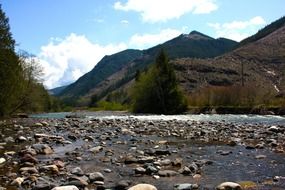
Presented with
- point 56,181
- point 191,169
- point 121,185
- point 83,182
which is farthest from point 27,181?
point 191,169

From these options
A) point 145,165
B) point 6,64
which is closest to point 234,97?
point 6,64

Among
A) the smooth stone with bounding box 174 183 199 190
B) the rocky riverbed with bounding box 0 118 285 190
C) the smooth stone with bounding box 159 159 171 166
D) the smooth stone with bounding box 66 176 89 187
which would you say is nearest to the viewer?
the smooth stone with bounding box 174 183 199 190

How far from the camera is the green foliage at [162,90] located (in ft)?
268

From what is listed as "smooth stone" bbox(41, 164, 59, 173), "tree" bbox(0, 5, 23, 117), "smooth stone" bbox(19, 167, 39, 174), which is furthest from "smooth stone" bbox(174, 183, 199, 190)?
"tree" bbox(0, 5, 23, 117)

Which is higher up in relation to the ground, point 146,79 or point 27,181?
point 146,79

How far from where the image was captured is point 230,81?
183 meters

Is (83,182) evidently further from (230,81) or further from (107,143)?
(230,81)

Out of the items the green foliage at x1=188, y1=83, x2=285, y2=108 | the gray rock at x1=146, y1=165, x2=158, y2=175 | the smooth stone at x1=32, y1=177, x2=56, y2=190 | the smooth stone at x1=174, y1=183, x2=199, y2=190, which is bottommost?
the smooth stone at x1=174, y1=183, x2=199, y2=190

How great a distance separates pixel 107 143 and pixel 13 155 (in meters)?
6.55

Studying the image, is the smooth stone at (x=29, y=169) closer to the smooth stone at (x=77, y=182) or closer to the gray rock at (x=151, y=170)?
the smooth stone at (x=77, y=182)

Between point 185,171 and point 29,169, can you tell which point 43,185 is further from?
point 185,171

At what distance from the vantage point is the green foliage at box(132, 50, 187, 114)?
8181 centimetres

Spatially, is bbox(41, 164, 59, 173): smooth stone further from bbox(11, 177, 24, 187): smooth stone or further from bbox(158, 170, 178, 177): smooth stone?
bbox(158, 170, 178, 177): smooth stone

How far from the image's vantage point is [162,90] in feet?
270
